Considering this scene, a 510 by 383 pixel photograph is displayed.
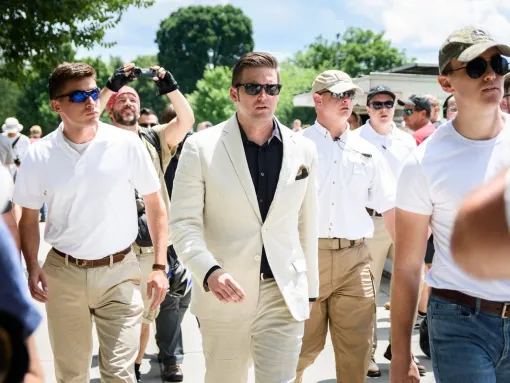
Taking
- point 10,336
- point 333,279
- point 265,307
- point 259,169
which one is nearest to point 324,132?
point 333,279

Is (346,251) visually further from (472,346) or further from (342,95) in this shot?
(472,346)

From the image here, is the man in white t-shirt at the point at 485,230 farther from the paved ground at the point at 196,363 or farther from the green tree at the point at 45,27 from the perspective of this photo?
the green tree at the point at 45,27

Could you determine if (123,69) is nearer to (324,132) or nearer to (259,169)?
(324,132)

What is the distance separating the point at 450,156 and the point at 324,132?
212 centimetres

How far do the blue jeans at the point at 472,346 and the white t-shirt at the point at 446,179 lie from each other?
101 mm

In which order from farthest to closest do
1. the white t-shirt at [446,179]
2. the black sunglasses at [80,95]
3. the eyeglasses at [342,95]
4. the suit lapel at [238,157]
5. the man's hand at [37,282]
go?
the eyeglasses at [342,95] < the black sunglasses at [80,95] < the man's hand at [37,282] < the suit lapel at [238,157] < the white t-shirt at [446,179]

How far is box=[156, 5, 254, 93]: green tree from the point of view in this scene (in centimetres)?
9831

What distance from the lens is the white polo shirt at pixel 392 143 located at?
6.50 m

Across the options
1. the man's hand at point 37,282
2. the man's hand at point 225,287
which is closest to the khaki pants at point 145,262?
the man's hand at point 37,282

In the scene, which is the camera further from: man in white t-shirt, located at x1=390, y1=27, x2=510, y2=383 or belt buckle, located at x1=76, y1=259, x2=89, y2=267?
man in white t-shirt, located at x1=390, y1=27, x2=510, y2=383

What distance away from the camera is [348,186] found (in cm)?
509

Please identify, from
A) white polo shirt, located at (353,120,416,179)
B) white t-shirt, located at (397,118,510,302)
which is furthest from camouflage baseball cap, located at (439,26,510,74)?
white polo shirt, located at (353,120,416,179)

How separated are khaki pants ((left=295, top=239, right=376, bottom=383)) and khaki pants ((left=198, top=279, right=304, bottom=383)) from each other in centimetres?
119

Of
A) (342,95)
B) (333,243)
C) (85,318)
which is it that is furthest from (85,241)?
(342,95)
